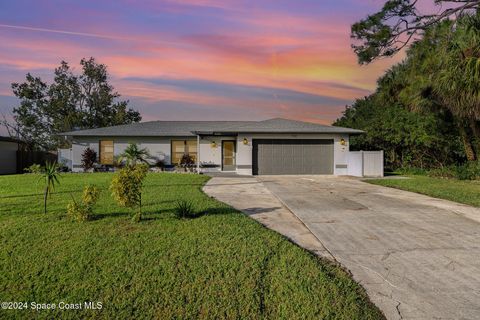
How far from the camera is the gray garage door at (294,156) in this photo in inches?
765

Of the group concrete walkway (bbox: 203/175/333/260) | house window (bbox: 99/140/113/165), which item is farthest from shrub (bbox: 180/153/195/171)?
concrete walkway (bbox: 203/175/333/260)

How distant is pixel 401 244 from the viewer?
540 cm

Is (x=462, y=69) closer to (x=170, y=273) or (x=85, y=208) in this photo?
(x=170, y=273)

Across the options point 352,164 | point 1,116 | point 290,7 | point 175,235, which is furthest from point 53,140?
point 175,235

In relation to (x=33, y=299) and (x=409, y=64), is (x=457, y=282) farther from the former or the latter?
(x=409, y=64)

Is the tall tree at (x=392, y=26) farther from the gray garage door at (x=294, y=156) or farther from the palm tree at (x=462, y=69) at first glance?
the gray garage door at (x=294, y=156)

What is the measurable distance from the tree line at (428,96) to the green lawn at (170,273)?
10.4 meters

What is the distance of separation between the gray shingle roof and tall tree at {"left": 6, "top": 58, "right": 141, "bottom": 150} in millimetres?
16843

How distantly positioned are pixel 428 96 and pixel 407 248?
49.4 ft

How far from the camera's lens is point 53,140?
37906 millimetres

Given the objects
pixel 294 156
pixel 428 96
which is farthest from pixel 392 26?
pixel 294 156

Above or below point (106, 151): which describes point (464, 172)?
below

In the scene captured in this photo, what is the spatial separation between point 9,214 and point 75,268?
4.07 metres

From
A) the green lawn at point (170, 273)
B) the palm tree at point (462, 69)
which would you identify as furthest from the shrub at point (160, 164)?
the palm tree at point (462, 69)
